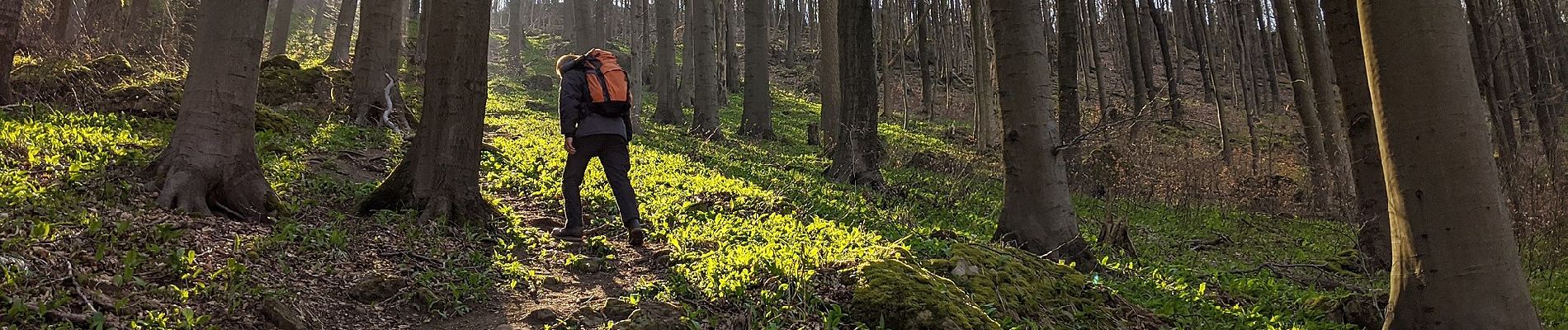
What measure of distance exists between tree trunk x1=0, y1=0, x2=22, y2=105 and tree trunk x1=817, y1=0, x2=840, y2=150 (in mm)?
9784

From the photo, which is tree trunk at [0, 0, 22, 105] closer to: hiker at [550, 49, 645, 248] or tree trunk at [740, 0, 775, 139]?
hiker at [550, 49, 645, 248]

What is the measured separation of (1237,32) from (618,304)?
1223 inches

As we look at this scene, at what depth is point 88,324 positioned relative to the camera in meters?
3.27

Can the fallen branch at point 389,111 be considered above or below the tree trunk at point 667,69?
below

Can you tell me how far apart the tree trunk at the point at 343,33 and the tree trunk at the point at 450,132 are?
48.0 ft

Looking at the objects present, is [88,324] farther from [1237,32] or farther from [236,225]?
[1237,32]

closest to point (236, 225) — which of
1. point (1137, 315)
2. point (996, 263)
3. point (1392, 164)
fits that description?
point (996, 263)

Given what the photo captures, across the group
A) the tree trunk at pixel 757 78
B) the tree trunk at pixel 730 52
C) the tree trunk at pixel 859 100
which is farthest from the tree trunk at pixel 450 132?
the tree trunk at pixel 730 52

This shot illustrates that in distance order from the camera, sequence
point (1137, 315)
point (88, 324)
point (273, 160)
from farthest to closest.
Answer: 1. point (273, 160)
2. point (1137, 315)
3. point (88, 324)

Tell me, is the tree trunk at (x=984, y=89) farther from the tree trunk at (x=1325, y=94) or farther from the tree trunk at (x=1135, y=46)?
the tree trunk at (x=1325, y=94)

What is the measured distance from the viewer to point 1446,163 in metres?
3.78

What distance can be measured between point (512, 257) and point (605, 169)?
101 cm

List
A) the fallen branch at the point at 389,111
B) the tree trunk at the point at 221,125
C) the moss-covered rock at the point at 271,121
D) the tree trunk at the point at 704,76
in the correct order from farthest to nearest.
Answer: the tree trunk at the point at 704,76 < the fallen branch at the point at 389,111 < the moss-covered rock at the point at 271,121 < the tree trunk at the point at 221,125

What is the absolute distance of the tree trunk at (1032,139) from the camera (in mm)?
6223
